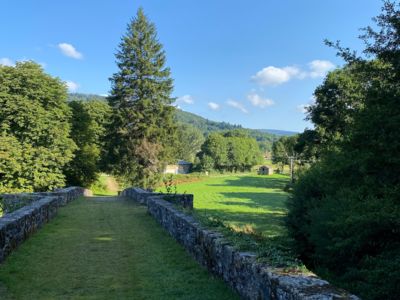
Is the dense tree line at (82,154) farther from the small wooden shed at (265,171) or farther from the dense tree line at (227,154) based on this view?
the small wooden shed at (265,171)

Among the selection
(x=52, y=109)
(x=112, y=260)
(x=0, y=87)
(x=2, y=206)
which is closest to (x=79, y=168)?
(x=52, y=109)

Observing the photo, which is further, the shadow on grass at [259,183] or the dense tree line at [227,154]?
the dense tree line at [227,154]

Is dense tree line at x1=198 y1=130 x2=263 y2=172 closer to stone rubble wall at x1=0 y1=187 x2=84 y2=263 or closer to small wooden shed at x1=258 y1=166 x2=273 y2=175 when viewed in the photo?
small wooden shed at x1=258 y1=166 x2=273 y2=175

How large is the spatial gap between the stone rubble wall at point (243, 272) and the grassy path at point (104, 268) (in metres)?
0.22

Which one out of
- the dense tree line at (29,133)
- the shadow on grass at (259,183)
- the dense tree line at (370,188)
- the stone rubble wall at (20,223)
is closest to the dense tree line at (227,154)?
the shadow on grass at (259,183)

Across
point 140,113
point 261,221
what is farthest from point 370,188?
point 140,113

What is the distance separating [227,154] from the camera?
104438 millimetres

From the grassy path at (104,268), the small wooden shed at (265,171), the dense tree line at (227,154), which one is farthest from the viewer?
the dense tree line at (227,154)

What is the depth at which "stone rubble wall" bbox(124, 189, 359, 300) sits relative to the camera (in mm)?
3412

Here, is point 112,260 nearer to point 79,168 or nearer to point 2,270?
point 2,270

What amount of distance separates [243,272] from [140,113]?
2998 cm

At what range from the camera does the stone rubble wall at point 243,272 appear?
341 centimetres

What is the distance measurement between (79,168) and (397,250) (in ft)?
104

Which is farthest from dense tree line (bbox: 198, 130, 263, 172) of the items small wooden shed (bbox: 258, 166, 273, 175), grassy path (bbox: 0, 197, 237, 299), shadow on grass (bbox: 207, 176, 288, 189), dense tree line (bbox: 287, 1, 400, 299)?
dense tree line (bbox: 287, 1, 400, 299)
